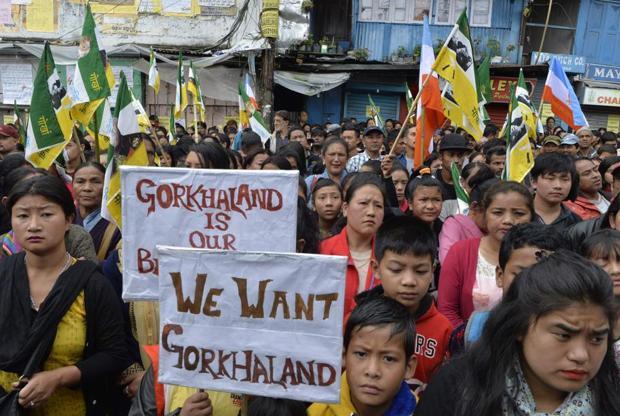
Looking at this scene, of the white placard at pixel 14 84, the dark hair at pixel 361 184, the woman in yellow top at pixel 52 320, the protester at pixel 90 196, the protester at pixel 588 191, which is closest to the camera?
the woman in yellow top at pixel 52 320

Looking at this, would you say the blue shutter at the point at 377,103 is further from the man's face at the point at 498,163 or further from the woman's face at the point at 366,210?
the woman's face at the point at 366,210

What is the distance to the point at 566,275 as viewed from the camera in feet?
5.74

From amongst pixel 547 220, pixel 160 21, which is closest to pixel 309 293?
pixel 547 220

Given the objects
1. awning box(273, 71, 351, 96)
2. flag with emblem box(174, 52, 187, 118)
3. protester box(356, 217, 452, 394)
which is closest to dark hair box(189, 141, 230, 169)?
protester box(356, 217, 452, 394)

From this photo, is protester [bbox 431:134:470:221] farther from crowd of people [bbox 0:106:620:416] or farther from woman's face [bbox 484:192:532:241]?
woman's face [bbox 484:192:532:241]

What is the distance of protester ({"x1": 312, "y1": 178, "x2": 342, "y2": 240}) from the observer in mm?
4770

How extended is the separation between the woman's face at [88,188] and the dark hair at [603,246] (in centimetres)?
312

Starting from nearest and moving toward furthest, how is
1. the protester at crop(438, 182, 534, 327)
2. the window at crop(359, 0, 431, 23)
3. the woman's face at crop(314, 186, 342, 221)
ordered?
1. the protester at crop(438, 182, 534, 327)
2. the woman's face at crop(314, 186, 342, 221)
3. the window at crop(359, 0, 431, 23)

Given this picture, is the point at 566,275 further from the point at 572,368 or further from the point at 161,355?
the point at 161,355

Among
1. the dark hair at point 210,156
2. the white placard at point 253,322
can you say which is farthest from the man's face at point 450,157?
the white placard at point 253,322

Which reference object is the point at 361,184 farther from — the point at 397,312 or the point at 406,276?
the point at 397,312

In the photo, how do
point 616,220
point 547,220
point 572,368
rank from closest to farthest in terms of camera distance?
point 572,368 < point 616,220 < point 547,220

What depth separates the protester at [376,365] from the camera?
232 centimetres

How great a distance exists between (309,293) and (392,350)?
45 centimetres
